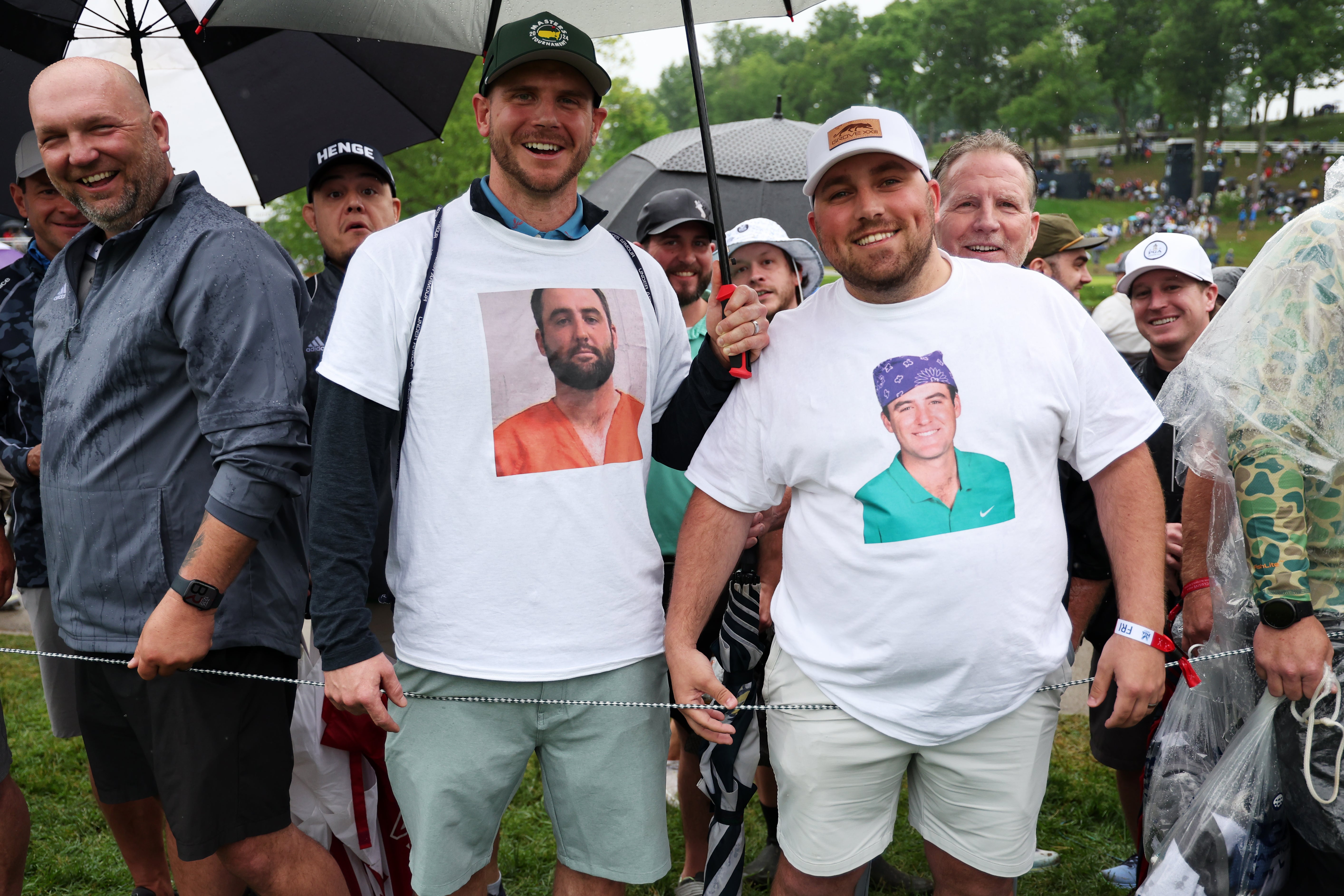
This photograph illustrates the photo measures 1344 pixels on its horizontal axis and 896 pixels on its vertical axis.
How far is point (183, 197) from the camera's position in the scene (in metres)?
2.46

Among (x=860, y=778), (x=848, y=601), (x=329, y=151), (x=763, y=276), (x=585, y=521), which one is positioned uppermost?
(x=329, y=151)

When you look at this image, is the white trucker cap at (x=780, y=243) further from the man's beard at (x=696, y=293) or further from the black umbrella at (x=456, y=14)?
the black umbrella at (x=456, y=14)

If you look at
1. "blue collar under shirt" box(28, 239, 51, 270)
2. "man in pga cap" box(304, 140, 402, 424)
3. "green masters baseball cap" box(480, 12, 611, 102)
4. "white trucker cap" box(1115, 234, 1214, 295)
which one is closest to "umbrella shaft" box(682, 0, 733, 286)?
"green masters baseball cap" box(480, 12, 611, 102)

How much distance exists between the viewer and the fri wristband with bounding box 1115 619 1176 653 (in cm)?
209

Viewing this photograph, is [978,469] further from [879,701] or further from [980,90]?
[980,90]

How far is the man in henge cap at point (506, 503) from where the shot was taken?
6.97ft

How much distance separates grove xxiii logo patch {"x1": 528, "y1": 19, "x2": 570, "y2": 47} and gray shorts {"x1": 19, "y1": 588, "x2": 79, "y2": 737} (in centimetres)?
259

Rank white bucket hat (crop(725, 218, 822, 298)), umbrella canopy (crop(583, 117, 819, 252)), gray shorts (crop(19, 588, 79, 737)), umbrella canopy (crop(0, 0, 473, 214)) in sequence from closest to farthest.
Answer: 1. gray shorts (crop(19, 588, 79, 737))
2. umbrella canopy (crop(0, 0, 473, 214))
3. white bucket hat (crop(725, 218, 822, 298))
4. umbrella canopy (crop(583, 117, 819, 252))

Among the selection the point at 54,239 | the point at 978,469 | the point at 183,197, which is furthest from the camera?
the point at 54,239

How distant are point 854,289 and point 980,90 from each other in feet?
165

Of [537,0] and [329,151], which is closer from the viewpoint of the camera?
[537,0]

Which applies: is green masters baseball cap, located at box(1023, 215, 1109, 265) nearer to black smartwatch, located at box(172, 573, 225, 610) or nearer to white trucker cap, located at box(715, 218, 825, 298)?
white trucker cap, located at box(715, 218, 825, 298)

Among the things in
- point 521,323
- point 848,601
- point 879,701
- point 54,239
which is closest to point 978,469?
point 848,601

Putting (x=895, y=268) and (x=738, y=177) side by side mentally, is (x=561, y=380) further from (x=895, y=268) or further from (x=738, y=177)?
(x=738, y=177)
